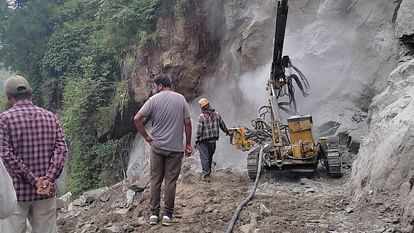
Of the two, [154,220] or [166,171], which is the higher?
[166,171]

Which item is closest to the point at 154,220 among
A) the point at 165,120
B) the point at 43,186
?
the point at 165,120

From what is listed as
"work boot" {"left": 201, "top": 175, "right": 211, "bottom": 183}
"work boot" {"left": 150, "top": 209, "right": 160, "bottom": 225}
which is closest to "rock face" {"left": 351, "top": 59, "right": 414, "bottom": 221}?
"work boot" {"left": 150, "top": 209, "right": 160, "bottom": 225}

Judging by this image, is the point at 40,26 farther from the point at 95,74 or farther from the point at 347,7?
the point at 347,7

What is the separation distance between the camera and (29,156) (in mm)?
3881

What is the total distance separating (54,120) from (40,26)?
25111 millimetres

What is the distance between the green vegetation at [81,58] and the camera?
17586 millimetres

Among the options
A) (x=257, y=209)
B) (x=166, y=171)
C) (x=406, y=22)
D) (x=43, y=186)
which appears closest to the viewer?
(x=43, y=186)

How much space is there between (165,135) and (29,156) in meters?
1.86

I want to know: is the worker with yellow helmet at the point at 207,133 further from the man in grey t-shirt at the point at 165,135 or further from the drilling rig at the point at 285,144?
the man in grey t-shirt at the point at 165,135

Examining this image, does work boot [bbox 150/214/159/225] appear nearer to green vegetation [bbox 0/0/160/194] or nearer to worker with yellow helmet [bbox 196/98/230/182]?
worker with yellow helmet [bbox 196/98/230/182]

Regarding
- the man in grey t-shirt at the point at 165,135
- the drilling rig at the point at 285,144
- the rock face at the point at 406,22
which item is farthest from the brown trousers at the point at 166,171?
the rock face at the point at 406,22

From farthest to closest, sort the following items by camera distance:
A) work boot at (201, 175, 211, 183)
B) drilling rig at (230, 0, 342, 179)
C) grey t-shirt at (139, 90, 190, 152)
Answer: work boot at (201, 175, 211, 183), drilling rig at (230, 0, 342, 179), grey t-shirt at (139, 90, 190, 152)

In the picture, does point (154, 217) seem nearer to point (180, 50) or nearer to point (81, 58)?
point (180, 50)

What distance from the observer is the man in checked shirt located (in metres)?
3.79
